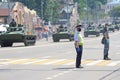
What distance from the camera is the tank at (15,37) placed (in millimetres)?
44125

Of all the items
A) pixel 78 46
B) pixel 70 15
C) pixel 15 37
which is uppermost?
pixel 78 46

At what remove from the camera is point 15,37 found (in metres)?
44.2

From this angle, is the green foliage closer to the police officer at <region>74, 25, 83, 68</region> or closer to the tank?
the tank

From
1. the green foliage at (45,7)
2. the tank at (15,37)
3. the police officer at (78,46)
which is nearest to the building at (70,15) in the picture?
the green foliage at (45,7)

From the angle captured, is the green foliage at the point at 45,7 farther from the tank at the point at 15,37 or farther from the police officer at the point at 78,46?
the police officer at the point at 78,46

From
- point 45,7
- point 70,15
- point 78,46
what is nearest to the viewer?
point 78,46

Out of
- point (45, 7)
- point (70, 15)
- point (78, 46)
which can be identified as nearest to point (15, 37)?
point (78, 46)

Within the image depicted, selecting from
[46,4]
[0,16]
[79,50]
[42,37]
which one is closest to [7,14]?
[0,16]

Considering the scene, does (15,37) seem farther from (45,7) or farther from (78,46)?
(45,7)

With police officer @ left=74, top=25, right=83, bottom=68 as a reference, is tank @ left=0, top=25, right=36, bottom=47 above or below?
below

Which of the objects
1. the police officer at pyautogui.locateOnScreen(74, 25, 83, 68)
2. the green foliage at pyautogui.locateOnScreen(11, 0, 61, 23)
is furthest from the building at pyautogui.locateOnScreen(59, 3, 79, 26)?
the police officer at pyautogui.locateOnScreen(74, 25, 83, 68)

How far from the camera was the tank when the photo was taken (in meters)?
44.1

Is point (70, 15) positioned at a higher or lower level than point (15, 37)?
lower

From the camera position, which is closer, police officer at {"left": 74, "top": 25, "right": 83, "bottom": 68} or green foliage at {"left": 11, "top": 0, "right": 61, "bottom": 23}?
police officer at {"left": 74, "top": 25, "right": 83, "bottom": 68}
